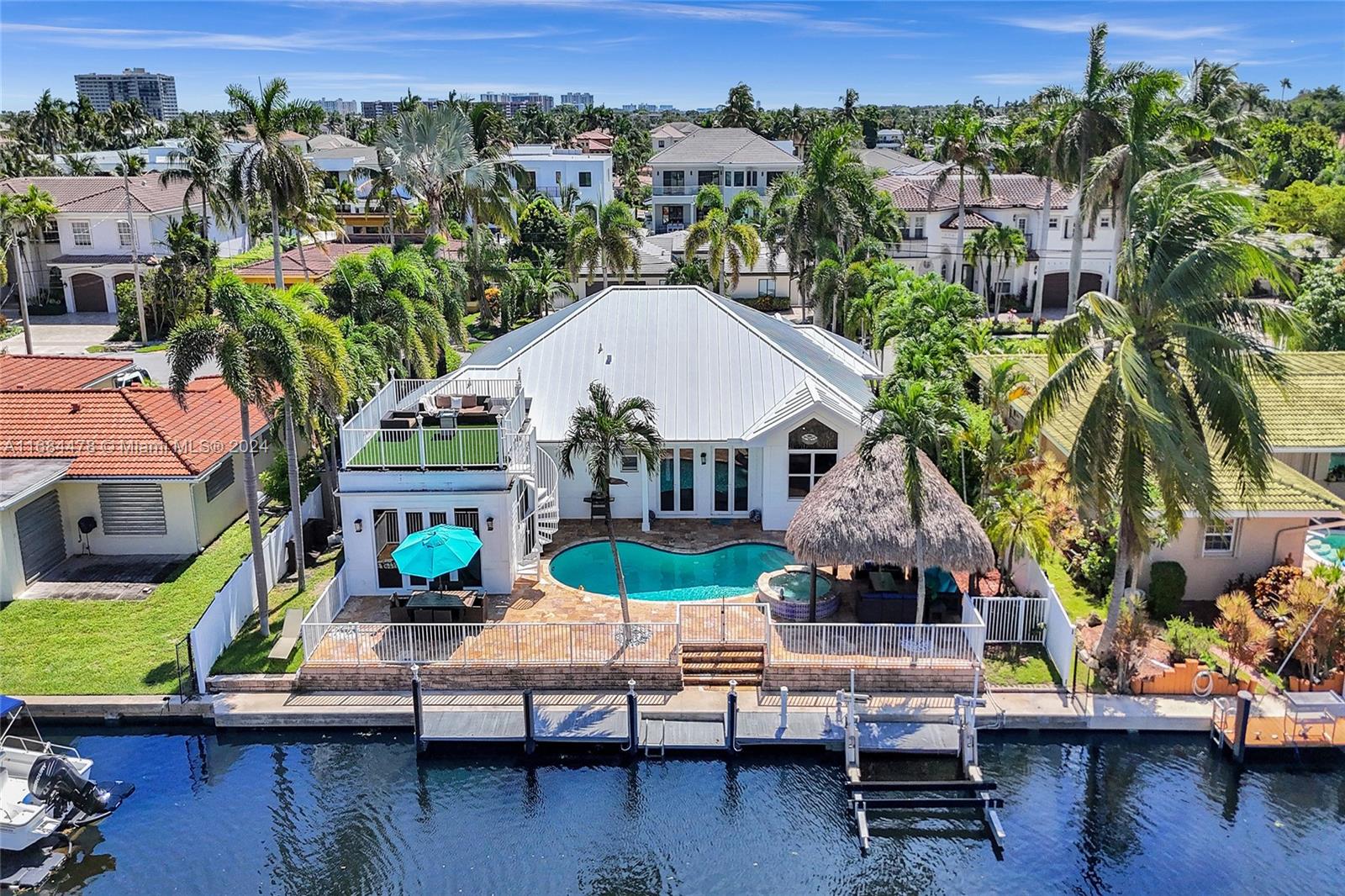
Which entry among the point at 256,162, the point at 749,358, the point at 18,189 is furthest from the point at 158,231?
the point at 749,358

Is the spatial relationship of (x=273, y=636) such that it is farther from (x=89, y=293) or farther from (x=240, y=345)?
(x=89, y=293)

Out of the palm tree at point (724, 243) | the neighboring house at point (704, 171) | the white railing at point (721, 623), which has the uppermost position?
the neighboring house at point (704, 171)

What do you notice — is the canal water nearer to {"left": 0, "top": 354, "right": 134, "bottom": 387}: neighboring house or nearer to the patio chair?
the patio chair

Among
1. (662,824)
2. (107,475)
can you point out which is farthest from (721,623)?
(107,475)

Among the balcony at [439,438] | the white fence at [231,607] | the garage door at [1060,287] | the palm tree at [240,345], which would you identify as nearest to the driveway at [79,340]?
the white fence at [231,607]

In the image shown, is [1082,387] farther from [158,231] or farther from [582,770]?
[158,231]

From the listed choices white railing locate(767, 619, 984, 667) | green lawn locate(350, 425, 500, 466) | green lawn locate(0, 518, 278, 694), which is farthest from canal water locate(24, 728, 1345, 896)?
green lawn locate(350, 425, 500, 466)

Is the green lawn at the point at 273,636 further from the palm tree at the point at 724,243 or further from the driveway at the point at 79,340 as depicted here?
the palm tree at the point at 724,243
